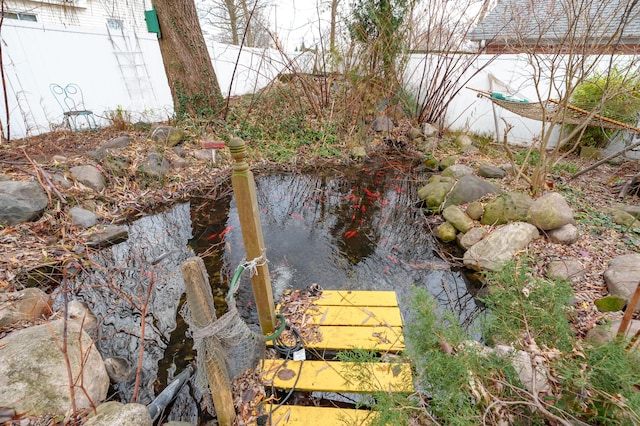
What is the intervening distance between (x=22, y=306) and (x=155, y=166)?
307 cm

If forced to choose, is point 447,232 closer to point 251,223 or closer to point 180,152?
point 251,223

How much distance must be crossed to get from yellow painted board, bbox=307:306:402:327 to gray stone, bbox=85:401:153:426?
4.02 ft

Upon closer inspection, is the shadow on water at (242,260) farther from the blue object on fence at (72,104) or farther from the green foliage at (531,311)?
the blue object on fence at (72,104)

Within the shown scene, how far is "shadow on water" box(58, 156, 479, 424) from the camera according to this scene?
7.82 ft

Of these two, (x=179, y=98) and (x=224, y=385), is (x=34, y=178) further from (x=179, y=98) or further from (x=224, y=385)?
(x=224, y=385)

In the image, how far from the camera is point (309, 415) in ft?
5.55

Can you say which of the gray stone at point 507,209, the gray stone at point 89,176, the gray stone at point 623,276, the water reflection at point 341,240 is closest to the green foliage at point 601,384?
the water reflection at point 341,240

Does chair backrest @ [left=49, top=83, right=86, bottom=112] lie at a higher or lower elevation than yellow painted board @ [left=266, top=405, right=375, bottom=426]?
higher

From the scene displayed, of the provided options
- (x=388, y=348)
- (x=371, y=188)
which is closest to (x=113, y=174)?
(x=371, y=188)

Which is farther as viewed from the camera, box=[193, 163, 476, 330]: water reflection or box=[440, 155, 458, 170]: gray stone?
box=[440, 155, 458, 170]: gray stone

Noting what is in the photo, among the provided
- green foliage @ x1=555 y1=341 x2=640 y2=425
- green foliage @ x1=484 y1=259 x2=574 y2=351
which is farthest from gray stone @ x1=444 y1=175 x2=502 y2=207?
green foliage @ x1=555 y1=341 x2=640 y2=425

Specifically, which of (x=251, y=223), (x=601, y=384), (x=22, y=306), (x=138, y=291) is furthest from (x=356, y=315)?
(x=22, y=306)

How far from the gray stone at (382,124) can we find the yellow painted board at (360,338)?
21.6 feet

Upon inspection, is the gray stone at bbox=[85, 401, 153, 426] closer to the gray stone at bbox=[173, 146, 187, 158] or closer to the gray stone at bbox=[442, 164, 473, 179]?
Answer: the gray stone at bbox=[173, 146, 187, 158]
